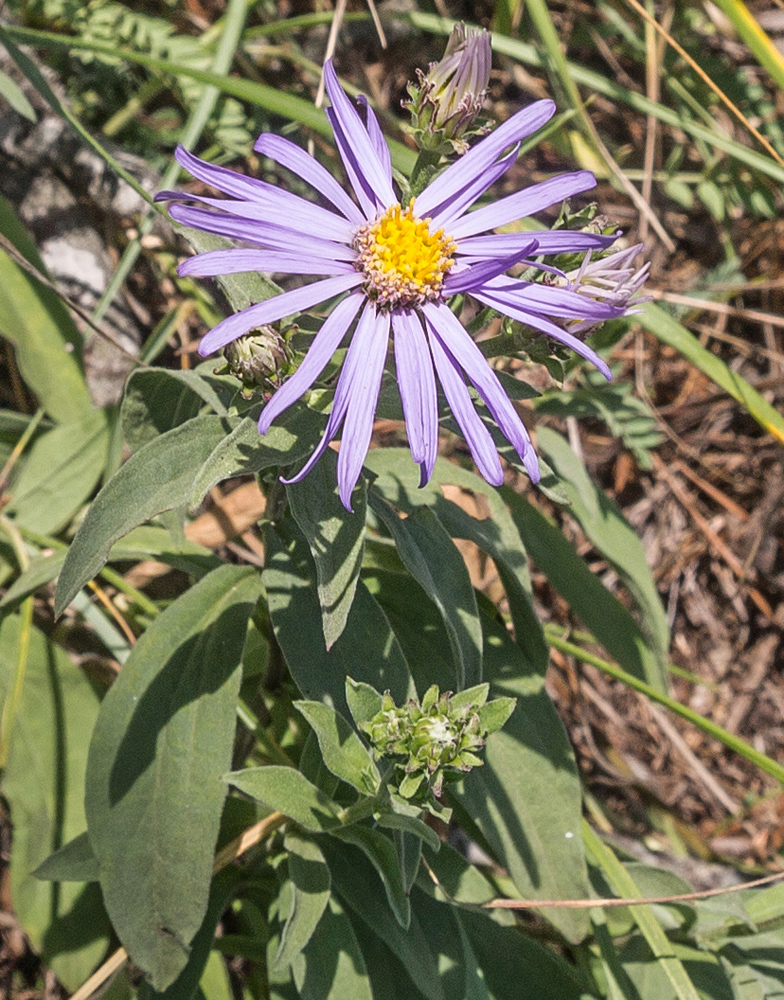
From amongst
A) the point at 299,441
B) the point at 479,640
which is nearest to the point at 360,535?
the point at 299,441

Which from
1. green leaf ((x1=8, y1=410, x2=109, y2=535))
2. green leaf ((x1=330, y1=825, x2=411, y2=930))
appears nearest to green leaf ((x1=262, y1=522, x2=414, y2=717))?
green leaf ((x1=330, y1=825, x2=411, y2=930))

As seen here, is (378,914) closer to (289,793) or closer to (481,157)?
(289,793)

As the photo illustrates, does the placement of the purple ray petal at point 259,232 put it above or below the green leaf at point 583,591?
above

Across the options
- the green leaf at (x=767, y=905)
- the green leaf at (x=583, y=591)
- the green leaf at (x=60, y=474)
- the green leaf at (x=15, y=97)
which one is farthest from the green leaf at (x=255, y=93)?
the green leaf at (x=767, y=905)

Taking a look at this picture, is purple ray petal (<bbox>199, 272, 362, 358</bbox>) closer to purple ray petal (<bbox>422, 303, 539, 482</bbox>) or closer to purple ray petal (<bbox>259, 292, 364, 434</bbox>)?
purple ray petal (<bbox>259, 292, 364, 434</bbox>)

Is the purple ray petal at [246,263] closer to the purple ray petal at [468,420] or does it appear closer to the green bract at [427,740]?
the purple ray petal at [468,420]

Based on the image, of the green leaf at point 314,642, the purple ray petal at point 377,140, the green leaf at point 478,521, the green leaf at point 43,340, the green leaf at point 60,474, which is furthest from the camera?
the green leaf at point 43,340
